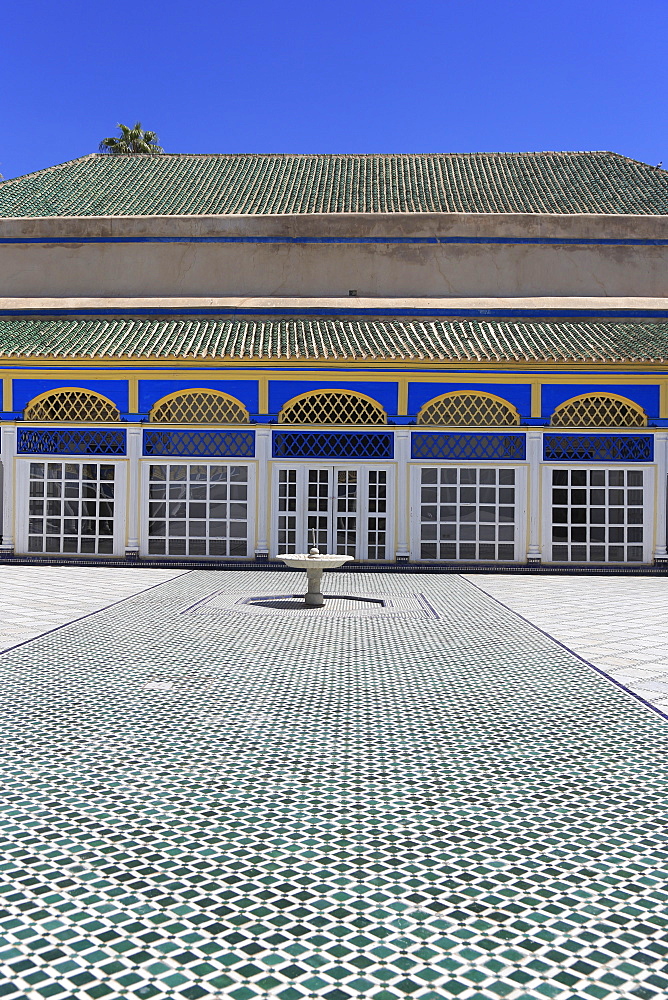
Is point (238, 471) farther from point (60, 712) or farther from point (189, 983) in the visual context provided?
point (189, 983)

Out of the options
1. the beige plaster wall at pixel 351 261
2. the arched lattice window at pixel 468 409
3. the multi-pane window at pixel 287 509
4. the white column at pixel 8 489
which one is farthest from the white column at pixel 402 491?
the white column at pixel 8 489

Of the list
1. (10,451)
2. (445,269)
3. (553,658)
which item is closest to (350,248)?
(445,269)

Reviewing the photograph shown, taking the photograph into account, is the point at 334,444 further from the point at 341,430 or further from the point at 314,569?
the point at 314,569

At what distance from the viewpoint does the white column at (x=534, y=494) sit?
11.4 metres

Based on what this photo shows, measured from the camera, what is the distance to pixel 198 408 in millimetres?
11664

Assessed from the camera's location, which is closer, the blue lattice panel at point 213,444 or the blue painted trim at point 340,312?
the blue lattice panel at point 213,444

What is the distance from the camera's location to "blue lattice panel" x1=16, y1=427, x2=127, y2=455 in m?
11.7

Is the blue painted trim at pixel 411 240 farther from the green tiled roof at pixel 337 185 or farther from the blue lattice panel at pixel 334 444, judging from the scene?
the blue lattice panel at pixel 334 444

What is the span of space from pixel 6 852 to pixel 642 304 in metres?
12.5

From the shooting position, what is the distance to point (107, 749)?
140 inches

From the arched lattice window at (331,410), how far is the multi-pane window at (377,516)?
0.76 meters

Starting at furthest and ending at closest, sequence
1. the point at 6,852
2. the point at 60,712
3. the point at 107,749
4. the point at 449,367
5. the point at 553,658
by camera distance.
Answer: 1. the point at 449,367
2. the point at 553,658
3. the point at 60,712
4. the point at 107,749
5. the point at 6,852

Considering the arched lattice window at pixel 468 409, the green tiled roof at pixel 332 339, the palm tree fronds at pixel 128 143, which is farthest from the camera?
the palm tree fronds at pixel 128 143

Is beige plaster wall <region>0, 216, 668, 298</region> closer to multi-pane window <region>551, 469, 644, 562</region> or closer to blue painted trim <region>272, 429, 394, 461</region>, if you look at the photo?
blue painted trim <region>272, 429, 394, 461</region>
